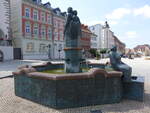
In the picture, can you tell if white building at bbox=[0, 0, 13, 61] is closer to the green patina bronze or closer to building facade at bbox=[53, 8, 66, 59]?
building facade at bbox=[53, 8, 66, 59]

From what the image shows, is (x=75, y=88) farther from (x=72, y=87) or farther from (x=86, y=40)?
(x=86, y=40)

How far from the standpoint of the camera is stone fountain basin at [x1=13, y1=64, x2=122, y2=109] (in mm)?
4328

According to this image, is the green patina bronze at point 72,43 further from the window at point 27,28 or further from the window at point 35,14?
the window at point 35,14

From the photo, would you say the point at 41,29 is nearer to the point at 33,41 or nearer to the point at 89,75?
the point at 33,41

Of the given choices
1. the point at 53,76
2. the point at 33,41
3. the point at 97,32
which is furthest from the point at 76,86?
the point at 97,32

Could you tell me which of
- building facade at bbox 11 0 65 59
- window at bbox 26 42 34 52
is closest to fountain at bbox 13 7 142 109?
building facade at bbox 11 0 65 59

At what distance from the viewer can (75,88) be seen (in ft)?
14.4

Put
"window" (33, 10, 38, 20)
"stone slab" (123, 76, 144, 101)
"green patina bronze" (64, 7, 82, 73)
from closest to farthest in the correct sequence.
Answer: "stone slab" (123, 76, 144, 101)
"green patina bronze" (64, 7, 82, 73)
"window" (33, 10, 38, 20)

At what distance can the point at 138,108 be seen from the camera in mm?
4410

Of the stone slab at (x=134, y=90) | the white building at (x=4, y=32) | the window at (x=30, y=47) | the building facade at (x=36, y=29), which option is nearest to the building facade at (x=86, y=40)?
the building facade at (x=36, y=29)

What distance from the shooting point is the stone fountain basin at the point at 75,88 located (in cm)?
433

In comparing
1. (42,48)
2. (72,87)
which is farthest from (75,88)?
(42,48)

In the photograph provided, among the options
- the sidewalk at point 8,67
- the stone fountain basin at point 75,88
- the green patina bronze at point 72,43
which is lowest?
the sidewalk at point 8,67

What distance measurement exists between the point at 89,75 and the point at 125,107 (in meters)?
1.54
